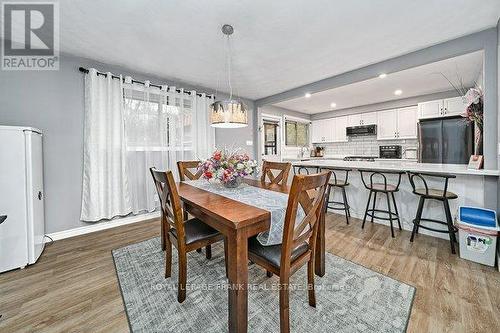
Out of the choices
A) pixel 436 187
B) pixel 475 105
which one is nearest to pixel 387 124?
pixel 475 105

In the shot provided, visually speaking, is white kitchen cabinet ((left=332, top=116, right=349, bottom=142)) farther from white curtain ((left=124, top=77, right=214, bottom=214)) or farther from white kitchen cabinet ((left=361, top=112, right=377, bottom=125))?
white curtain ((left=124, top=77, right=214, bottom=214))

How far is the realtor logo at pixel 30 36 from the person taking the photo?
1.84 m

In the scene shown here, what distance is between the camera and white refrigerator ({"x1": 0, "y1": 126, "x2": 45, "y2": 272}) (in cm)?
186

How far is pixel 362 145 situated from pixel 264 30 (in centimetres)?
491

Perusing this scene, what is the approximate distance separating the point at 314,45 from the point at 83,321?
3379 millimetres

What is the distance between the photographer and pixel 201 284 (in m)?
1.73

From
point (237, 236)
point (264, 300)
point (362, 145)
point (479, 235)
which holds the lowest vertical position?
point (264, 300)

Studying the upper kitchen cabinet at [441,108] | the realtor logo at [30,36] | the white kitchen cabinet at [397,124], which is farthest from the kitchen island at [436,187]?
the realtor logo at [30,36]

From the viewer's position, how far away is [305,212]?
4.31ft

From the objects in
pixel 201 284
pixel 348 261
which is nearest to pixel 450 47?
pixel 348 261

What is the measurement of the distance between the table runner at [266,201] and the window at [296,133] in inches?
172

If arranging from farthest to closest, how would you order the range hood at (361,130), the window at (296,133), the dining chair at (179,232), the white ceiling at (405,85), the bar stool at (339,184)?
the window at (296,133)
the range hood at (361,130)
the bar stool at (339,184)
the white ceiling at (405,85)
the dining chair at (179,232)

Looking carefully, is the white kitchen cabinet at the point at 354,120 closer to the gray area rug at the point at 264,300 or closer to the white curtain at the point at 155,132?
the white curtain at the point at 155,132

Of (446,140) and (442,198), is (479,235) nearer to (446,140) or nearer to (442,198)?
(442,198)
